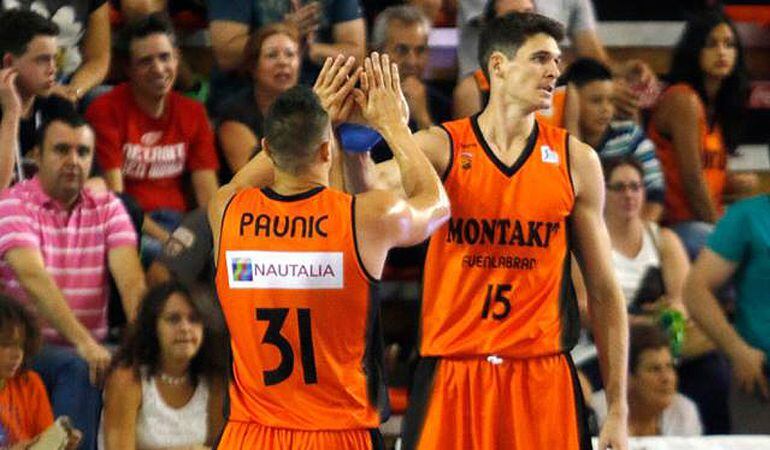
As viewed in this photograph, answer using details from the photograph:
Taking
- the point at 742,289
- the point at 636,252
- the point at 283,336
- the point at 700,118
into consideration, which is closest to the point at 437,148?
the point at 283,336

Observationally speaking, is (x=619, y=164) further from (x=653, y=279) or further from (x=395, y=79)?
(x=395, y=79)

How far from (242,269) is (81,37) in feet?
11.1

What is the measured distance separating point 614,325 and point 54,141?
2621 mm

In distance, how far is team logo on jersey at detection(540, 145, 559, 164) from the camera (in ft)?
19.5

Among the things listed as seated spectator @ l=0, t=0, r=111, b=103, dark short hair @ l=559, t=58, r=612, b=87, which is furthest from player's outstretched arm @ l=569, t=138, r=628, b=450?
seated spectator @ l=0, t=0, r=111, b=103

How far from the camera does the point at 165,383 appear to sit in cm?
694

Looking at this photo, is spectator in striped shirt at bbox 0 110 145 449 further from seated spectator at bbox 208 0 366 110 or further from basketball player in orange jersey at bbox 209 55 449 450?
basketball player in orange jersey at bbox 209 55 449 450

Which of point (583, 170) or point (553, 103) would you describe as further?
point (553, 103)

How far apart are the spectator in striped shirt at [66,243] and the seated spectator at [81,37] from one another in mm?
956

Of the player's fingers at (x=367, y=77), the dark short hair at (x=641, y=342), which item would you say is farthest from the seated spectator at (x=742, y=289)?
the player's fingers at (x=367, y=77)

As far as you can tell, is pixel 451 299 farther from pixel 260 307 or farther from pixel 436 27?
pixel 436 27

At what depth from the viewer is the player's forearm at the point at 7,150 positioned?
727cm

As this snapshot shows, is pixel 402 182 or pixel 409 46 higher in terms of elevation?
pixel 409 46

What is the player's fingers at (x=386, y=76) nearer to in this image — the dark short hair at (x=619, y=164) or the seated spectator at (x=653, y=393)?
the seated spectator at (x=653, y=393)
